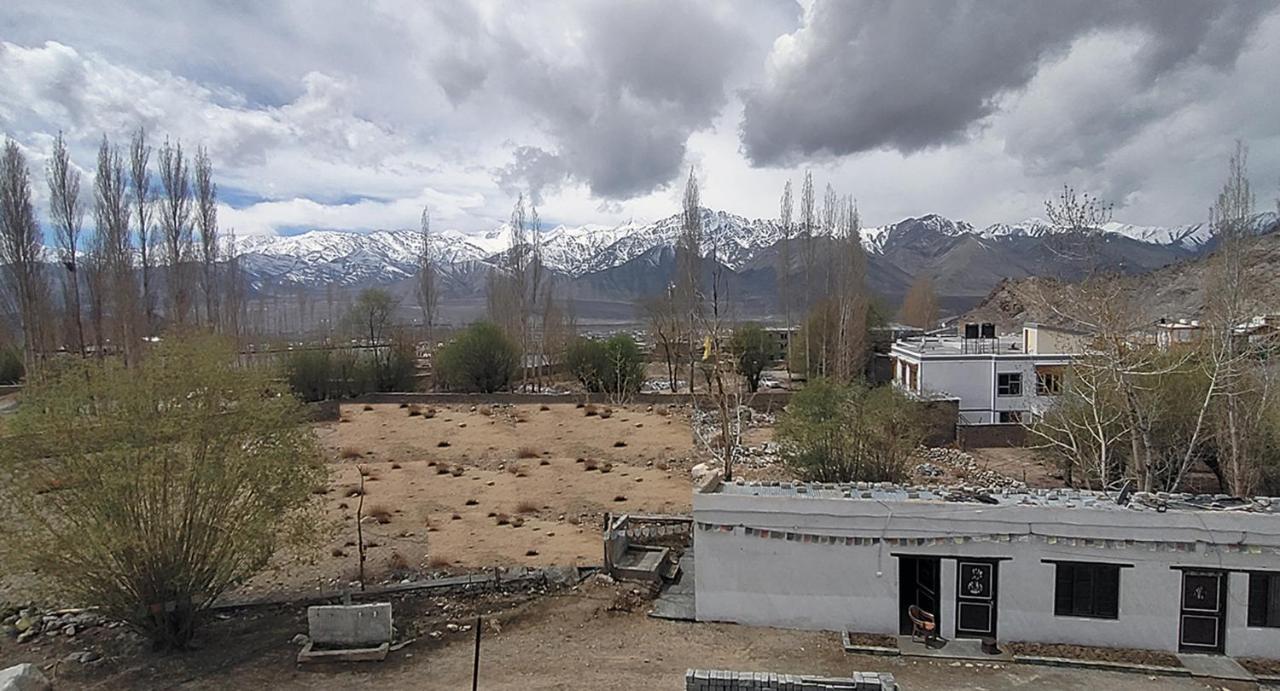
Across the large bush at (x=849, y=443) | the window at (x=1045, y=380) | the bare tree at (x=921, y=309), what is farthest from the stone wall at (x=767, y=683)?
the bare tree at (x=921, y=309)

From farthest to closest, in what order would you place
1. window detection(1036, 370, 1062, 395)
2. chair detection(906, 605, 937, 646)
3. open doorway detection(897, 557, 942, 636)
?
window detection(1036, 370, 1062, 395), open doorway detection(897, 557, 942, 636), chair detection(906, 605, 937, 646)

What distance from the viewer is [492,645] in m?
10.3

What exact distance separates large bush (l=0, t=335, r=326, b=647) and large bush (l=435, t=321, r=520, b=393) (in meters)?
25.9

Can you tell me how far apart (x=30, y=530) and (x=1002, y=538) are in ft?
42.7

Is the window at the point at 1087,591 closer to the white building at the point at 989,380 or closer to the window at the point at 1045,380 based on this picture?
the window at the point at 1045,380

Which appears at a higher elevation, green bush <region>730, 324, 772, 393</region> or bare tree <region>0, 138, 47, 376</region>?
bare tree <region>0, 138, 47, 376</region>

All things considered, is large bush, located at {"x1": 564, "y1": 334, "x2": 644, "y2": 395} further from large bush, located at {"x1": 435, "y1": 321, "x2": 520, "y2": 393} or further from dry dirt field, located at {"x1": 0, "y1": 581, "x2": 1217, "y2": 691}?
dry dirt field, located at {"x1": 0, "y1": 581, "x2": 1217, "y2": 691}

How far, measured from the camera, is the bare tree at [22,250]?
91.8 ft

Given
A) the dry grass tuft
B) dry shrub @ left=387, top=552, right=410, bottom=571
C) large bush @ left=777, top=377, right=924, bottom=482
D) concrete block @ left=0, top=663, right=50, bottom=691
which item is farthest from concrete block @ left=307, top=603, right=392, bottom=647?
large bush @ left=777, top=377, right=924, bottom=482

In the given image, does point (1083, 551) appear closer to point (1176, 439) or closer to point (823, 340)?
point (1176, 439)

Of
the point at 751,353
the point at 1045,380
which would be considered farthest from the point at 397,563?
the point at 751,353

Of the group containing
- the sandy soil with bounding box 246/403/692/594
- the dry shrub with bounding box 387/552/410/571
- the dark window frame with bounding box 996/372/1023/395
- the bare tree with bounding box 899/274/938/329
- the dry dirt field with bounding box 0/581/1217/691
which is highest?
the bare tree with bounding box 899/274/938/329

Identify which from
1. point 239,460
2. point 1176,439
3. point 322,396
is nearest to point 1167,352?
point 1176,439

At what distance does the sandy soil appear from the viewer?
1421 centimetres
